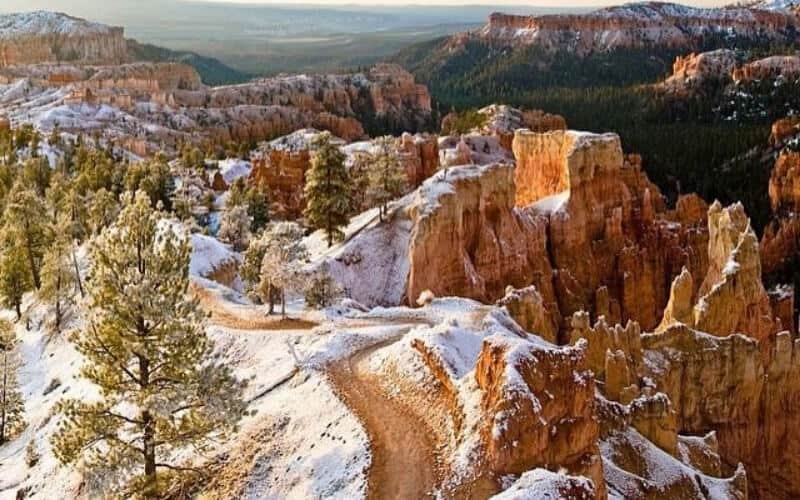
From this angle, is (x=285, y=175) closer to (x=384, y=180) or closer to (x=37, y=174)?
(x=37, y=174)

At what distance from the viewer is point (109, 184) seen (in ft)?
277

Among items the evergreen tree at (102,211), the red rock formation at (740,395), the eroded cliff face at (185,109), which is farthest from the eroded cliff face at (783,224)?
the eroded cliff face at (185,109)

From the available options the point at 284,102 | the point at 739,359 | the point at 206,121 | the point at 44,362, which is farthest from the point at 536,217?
the point at 284,102

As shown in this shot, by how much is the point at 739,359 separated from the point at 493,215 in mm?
22594

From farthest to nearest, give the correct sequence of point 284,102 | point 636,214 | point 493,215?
point 284,102 < point 636,214 < point 493,215

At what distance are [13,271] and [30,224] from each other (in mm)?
3318

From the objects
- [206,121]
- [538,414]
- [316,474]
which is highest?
[538,414]

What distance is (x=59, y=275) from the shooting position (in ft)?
172

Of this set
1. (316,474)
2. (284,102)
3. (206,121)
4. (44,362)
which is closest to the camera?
(316,474)

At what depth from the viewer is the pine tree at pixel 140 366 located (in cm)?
2338

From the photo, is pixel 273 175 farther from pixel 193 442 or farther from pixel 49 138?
pixel 193 442

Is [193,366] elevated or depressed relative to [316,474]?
elevated

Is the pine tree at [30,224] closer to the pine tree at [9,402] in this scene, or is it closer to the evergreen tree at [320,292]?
the pine tree at [9,402]

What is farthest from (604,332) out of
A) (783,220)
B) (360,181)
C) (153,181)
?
(783,220)
